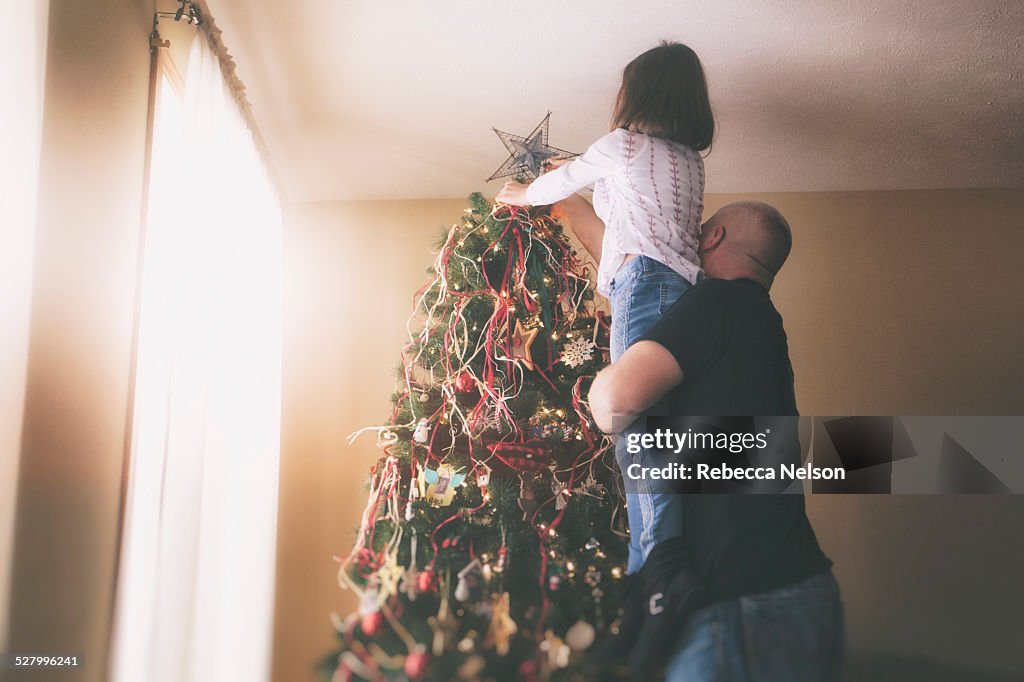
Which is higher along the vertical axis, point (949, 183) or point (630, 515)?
point (949, 183)

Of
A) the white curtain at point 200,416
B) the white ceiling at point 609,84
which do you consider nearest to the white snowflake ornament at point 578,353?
the white ceiling at point 609,84

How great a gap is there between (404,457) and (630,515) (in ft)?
1.76

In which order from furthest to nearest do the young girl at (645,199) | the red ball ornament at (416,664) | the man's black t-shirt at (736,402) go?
the young girl at (645,199) → the man's black t-shirt at (736,402) → the red ball ornament at (416,664)

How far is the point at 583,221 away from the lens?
1673 mm

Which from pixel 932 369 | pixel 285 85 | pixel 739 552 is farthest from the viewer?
pixel 932 369

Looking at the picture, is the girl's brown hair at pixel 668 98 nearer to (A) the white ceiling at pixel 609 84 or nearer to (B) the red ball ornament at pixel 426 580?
(A) the white ceiling at pixel 609 84

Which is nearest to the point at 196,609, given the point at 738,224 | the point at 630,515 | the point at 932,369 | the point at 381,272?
the point at 630,515

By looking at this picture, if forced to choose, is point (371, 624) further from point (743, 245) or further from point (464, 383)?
point (743, 245)

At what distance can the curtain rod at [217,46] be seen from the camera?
143 cm

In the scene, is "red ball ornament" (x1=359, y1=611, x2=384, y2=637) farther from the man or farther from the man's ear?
the man's ear

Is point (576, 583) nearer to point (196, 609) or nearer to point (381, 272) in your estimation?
point (196, 609)

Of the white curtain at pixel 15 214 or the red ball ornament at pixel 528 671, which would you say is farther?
the red ball ornament at pixel 528 671

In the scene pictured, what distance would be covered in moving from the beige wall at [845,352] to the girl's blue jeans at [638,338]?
638 millimetres

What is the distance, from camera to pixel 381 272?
6.90 ft
